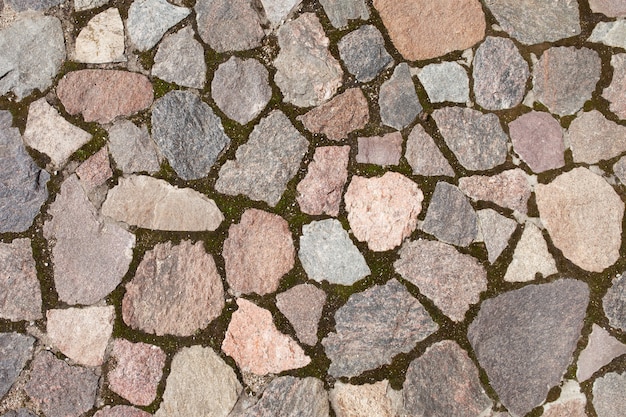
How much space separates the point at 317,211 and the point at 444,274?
466mm

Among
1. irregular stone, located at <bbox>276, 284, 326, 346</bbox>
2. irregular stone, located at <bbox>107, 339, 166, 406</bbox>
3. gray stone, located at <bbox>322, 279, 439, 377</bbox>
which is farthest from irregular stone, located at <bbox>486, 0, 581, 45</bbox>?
irregular stone, located at <bbox>107, 339, 166, 406</bbox>

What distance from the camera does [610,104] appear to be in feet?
6.79

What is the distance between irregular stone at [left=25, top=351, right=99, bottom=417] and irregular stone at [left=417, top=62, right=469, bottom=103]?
1478 mm

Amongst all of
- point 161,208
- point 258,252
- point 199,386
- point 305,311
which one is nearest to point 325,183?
point 258,252

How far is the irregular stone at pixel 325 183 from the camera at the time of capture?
2.07 m

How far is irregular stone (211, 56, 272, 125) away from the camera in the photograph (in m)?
2.11

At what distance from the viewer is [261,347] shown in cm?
205

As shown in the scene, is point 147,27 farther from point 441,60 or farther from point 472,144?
point 472,144

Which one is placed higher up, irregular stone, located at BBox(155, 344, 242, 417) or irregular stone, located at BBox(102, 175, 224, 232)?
irregular stone, located at BBox(102, 175, 224, 232)

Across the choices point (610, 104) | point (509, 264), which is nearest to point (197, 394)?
point (509, 264)

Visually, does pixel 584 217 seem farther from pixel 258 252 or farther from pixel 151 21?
pixel 151 21

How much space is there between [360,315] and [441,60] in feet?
2.94

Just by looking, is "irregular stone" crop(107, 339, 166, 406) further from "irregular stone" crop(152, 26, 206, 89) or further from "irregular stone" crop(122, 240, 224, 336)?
"irregular stone" crop(152, 26, 206, 89)

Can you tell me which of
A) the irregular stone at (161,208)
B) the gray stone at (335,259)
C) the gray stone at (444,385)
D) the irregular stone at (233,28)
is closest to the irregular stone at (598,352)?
the gray stone at (444,385)
